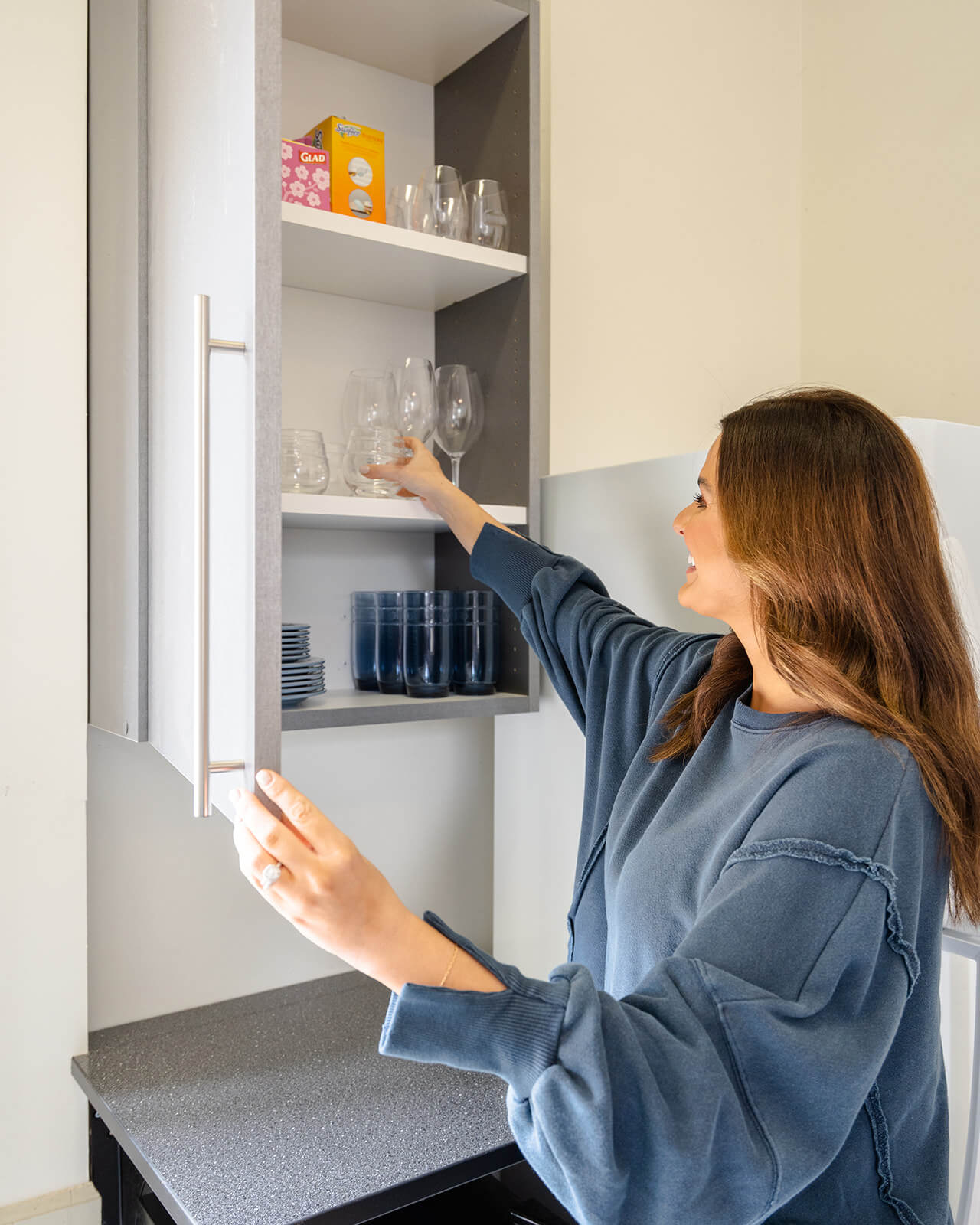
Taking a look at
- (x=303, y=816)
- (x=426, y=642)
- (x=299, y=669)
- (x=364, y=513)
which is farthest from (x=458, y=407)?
(x=303, y=816)

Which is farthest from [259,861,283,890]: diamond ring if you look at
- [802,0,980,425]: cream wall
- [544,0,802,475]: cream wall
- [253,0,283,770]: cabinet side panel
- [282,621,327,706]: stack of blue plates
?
[802,0,980,425]: cream wall

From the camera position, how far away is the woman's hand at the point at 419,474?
1538 mm

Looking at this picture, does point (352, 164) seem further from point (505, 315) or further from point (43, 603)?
point (43, 603)

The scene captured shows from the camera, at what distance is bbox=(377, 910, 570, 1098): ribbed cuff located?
0.66 metres

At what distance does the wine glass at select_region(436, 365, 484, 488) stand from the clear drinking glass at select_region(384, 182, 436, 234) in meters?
0.23

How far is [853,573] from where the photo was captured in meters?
0.95

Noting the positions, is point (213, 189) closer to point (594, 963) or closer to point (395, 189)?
point (395, 189)

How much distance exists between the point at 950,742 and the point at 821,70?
2049 millimetres

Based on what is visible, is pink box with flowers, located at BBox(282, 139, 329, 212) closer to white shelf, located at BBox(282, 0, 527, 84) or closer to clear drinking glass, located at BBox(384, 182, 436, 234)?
clear drinking glass, located at BBox(384, 182, 436, 234)

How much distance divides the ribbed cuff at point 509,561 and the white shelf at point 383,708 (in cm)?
19

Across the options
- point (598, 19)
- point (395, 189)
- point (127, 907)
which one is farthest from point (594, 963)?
point (598, 19)

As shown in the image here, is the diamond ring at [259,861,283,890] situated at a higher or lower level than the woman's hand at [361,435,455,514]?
lower

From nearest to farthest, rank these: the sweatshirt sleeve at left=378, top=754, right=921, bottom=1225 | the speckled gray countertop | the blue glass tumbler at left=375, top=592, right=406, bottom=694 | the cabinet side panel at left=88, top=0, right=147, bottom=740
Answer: the sweatshirt sleeve at left=378, top=754, right=921, bottom=1225
the speckled gray countertop
the cabinet side panel at left=88, top=0, right=147, bottom=740
the blue glass tumbler at left=375, top=592, right=406, bottom=694

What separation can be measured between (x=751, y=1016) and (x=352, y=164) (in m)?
1.36
